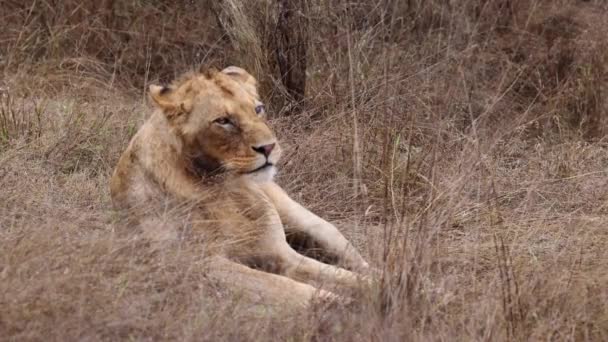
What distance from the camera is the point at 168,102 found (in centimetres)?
436

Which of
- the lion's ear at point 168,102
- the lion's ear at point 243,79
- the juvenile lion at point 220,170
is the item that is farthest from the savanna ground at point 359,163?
the lion's ear at point 243,79

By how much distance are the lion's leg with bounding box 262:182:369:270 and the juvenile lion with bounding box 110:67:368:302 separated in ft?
0.81

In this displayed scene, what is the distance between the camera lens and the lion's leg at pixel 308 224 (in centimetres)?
472

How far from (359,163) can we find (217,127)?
2.53 ft

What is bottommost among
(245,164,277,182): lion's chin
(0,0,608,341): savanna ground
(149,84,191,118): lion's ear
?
(0,0,608,341): savanna ground

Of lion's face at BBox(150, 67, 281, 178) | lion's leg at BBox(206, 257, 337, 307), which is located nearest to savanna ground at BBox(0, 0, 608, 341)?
lion's leg at BBox(206, 257, 337, 307)

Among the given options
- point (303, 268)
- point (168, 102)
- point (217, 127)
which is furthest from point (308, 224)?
point (168, 102)

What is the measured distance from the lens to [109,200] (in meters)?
5.20

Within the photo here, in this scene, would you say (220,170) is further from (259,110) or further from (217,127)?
(259,110)

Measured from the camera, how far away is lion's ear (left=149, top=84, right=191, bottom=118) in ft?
14.3

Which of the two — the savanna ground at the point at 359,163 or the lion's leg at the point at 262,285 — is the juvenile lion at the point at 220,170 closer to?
the lion's leg at the point at 262,285

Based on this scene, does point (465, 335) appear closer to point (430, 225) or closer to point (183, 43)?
point (430, 225)

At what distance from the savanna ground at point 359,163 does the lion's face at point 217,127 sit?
1.19ft

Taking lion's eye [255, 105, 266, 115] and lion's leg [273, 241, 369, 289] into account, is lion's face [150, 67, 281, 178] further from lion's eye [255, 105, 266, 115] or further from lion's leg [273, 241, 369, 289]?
lion's leg [273, 241, 369, 289]
